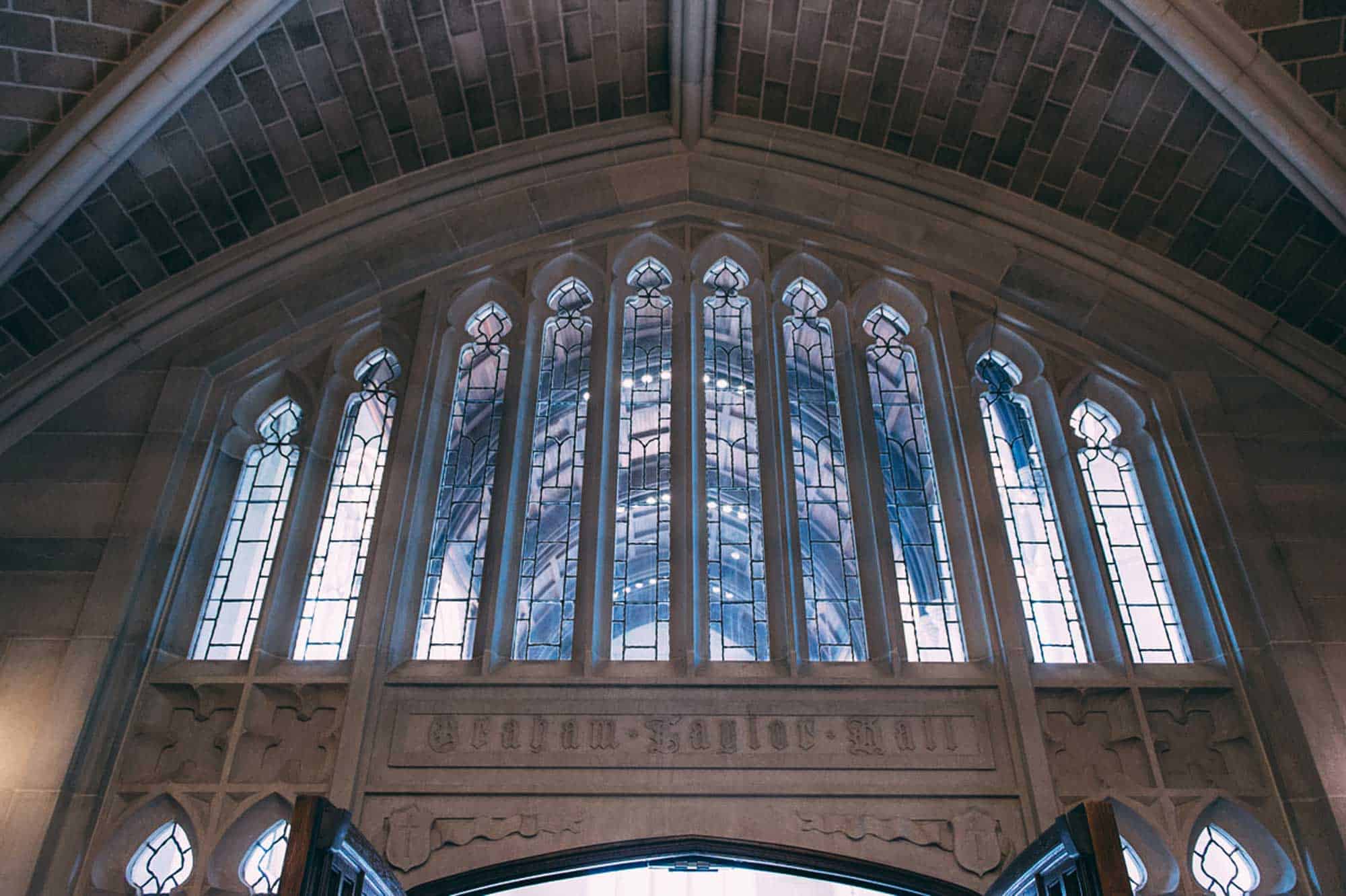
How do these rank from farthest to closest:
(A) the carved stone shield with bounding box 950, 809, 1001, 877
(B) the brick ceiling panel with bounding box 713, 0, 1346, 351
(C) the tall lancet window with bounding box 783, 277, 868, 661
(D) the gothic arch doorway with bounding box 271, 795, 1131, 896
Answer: (B) the brick ceiling panel with bounding box 713, 0, 1346, 351, (C) the tall lancet window with bounding box 783, 277, 868, 661, (A) the carved stone shield with bounding box 950, 809, 1001, 877, (D) the gothic arch doorway with bounding box 271, 795, 1131, 896

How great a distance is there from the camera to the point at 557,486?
805 centimetres

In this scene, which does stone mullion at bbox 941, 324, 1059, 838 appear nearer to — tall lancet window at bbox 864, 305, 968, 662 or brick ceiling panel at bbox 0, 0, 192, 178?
tall lancet window at bbox 864, 305, 968, 662

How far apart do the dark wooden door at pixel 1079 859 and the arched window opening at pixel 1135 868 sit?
122 centimetres

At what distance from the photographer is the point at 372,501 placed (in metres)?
7.82

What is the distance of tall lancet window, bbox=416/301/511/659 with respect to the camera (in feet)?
24.1

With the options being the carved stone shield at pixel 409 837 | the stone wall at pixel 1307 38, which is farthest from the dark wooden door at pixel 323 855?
the stone wall at pixel 1307 38

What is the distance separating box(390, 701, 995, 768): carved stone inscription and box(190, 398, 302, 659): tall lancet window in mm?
1388

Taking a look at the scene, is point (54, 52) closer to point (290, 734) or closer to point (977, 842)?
point (290, 734)

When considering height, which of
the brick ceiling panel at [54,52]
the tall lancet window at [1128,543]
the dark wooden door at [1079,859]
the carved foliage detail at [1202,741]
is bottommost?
the dark wooden door at [1079,859]

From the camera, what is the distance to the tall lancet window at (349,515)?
Result: 7.27m

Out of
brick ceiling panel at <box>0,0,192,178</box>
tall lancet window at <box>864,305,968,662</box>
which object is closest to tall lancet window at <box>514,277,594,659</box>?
tall lancet window at <box>864,305,968,662</box>

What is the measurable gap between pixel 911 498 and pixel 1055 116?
3.00 metres

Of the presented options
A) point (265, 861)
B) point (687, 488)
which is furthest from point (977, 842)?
point (265, 861)

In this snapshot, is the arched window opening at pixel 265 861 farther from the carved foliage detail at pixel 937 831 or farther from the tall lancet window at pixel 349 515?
the carved foliage detail at pixel 937 831
